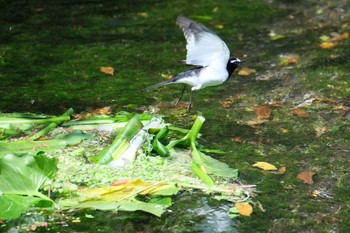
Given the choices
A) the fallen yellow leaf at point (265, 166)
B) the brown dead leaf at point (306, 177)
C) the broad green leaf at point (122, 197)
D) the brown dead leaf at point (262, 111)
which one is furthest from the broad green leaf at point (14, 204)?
the brown dead leaf at point (262, 111)

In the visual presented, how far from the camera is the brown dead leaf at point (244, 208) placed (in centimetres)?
415

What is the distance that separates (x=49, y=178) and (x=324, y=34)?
4.66 m

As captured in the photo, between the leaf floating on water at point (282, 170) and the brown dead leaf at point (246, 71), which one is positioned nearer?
the leaf floating on water at point (282, 170)

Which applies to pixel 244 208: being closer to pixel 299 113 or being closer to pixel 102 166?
pixel 102 166

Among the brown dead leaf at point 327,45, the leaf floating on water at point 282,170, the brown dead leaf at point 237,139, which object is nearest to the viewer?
the leaf floating on water at point 282,170

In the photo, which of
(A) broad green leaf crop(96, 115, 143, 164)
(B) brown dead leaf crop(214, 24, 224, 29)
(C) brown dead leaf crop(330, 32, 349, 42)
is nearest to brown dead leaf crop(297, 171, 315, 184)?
(A) broad green leaf crop(96, 115, 143, 164)

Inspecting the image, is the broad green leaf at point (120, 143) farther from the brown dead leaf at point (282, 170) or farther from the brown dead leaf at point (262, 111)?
the brown dead leaf at point (262, 111)

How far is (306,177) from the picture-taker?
4723 mm

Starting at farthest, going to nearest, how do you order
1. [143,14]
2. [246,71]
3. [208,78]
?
1. [143,14]
2. [246,71]
3. [208,78]

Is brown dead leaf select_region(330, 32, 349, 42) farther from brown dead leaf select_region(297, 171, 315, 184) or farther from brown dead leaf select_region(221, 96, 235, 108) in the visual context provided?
brown dead leaf select_region(297, 171, 315, 184)

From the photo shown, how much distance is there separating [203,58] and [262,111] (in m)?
0.67

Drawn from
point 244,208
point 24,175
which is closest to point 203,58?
point 244,208

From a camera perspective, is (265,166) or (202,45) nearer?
(265,166)

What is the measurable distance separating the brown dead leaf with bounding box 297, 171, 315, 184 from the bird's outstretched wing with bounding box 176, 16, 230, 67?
4.51 feet
